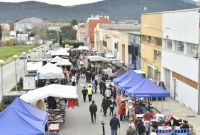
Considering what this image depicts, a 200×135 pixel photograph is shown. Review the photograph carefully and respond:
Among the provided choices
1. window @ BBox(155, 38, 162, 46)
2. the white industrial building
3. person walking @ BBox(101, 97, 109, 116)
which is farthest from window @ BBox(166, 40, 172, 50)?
person walking @ BBox(101, 97, 109, 116)

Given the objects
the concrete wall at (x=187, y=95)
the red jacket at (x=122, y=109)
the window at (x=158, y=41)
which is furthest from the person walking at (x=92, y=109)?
the window at (x=158, y=41)

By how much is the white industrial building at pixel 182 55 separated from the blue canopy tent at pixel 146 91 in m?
3.57

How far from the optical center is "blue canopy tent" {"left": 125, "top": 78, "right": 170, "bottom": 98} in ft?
82.1

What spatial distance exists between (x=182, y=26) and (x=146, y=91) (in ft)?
27.0

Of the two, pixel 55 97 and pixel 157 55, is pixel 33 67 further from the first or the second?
pixel 55 97

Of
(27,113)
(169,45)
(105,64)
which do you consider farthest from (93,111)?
(105,64)

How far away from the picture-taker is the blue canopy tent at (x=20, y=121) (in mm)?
16391

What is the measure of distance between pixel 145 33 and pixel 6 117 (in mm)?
30016

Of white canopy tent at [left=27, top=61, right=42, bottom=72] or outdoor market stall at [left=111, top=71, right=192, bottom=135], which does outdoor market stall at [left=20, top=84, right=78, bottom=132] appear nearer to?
outdoor market stall at [left=111, top=71, right=192, bottom=135]

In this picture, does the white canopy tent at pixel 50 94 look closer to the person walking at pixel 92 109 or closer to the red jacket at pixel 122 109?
the person walking at pixel 92 109

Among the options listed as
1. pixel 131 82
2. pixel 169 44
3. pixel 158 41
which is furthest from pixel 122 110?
pixel 158 41

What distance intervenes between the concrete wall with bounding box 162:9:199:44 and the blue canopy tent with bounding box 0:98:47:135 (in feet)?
41.9

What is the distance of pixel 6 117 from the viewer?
1758 cm

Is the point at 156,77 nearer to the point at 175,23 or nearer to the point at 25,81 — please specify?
the point at 175,23
